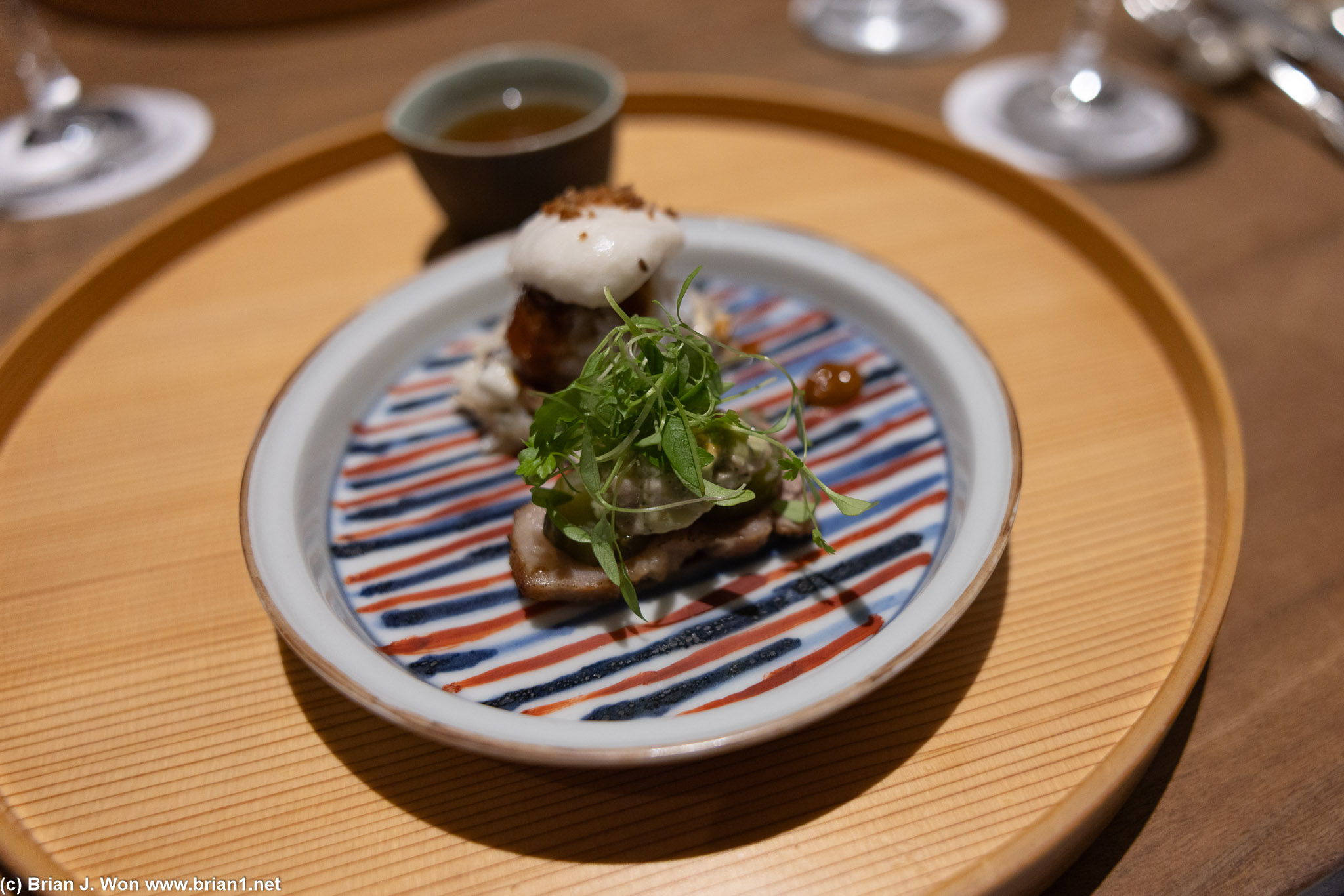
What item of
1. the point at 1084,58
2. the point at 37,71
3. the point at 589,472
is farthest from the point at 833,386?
the point at 37,71

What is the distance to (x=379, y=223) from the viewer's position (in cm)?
266

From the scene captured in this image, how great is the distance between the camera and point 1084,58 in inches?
125

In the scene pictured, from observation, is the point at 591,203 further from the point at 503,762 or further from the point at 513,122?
the point at 503,762

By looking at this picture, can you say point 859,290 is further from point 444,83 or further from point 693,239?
point 444,83

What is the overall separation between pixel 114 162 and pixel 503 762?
296 cm

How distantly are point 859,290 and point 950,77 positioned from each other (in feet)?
6.11

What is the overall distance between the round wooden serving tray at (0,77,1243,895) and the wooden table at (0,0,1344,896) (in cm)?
17

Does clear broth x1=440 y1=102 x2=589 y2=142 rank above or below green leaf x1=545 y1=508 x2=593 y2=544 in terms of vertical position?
above

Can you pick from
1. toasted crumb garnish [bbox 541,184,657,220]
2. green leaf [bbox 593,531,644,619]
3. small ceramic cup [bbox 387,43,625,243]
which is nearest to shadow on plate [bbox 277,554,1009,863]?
green leaf [bbox 593,531,644,619]

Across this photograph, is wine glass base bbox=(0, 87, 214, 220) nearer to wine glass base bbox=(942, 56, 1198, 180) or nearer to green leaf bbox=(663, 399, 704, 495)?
green leaf bbox=(663, 399, 704, 495)

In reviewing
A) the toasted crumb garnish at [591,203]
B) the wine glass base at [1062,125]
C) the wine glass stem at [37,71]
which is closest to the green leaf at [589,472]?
the toasted crumb garnish at [591,203]

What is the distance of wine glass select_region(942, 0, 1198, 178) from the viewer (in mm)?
2918

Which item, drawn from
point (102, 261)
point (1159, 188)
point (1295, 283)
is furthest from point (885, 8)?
point (102, 261)

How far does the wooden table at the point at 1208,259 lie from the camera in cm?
135
